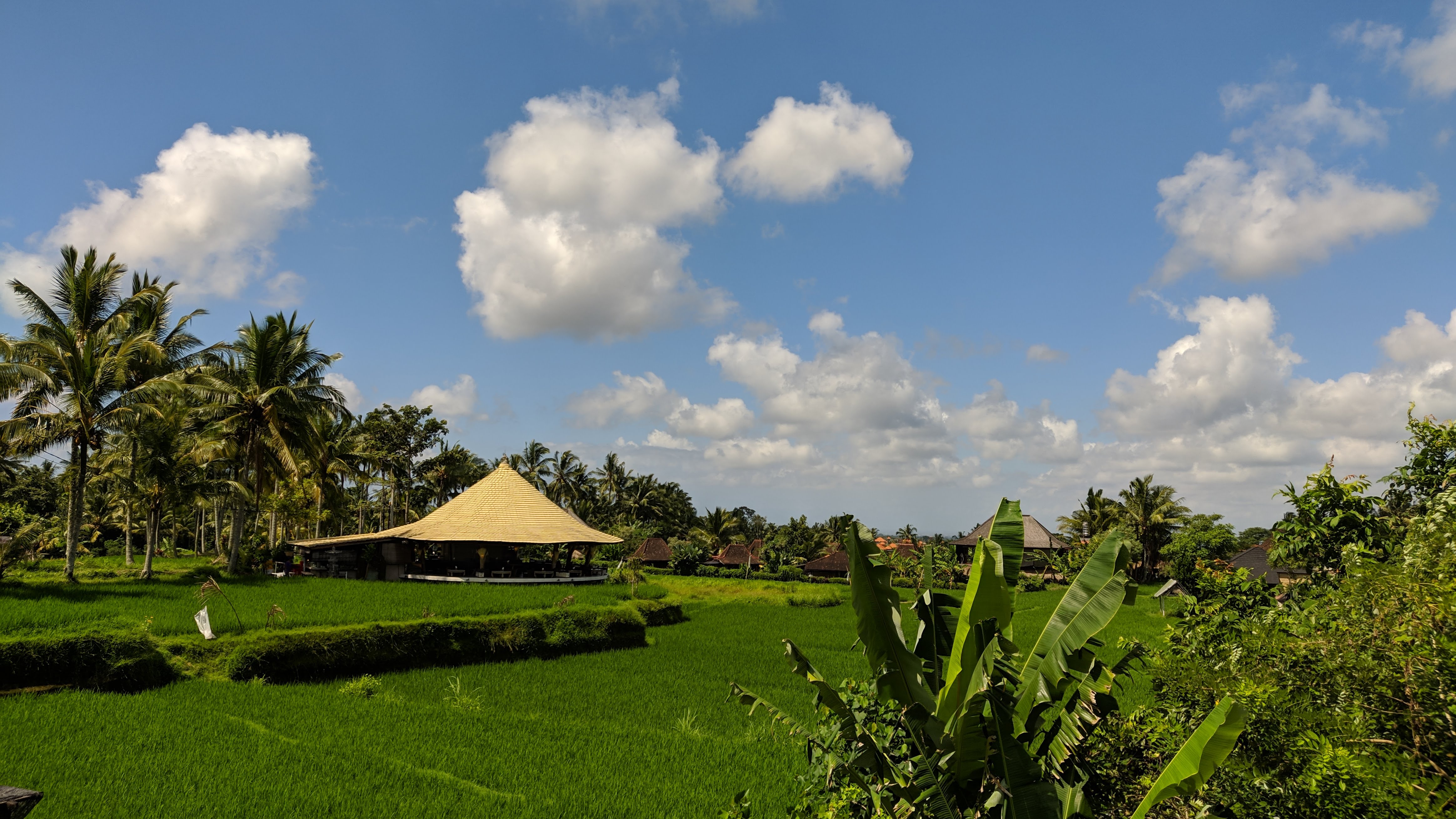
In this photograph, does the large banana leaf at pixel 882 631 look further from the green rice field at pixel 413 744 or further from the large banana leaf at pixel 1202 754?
the green rice field at pixel 413 744

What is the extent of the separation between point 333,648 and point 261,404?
14.3 m

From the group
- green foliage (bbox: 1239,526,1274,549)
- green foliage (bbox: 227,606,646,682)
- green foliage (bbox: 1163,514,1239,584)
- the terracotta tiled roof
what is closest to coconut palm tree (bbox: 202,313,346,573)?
green foliage (bbox: 227,606,646,682)

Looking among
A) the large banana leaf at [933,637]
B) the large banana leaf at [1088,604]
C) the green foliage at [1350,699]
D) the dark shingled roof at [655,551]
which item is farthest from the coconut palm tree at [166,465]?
the dark shingled roof at [655,551]

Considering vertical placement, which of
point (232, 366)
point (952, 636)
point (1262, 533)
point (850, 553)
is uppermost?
point (232, 366)

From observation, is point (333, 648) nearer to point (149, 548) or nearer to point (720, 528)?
point (149, 548)

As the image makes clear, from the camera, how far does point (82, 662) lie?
388 inches

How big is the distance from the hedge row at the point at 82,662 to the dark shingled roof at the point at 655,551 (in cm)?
3797

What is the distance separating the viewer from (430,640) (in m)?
13.7

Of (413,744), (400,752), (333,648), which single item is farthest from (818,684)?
(333,648)

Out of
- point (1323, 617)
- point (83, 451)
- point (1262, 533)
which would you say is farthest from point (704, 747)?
point (1262, 533)

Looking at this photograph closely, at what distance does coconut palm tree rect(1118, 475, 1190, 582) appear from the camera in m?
44.2

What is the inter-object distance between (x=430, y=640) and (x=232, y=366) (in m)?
17.0

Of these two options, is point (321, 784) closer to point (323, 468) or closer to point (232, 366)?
point (232, 366)

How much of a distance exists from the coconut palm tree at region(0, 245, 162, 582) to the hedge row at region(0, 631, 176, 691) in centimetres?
903
